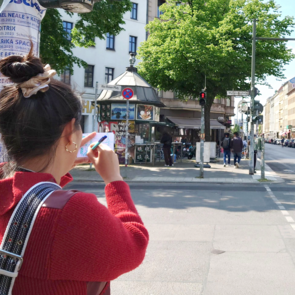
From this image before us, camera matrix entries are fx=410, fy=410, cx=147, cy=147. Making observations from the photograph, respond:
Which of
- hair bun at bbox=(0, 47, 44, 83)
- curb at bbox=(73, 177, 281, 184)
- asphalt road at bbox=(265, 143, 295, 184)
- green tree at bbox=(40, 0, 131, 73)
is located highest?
green tree at bbox=(40, 0, 131, 73)

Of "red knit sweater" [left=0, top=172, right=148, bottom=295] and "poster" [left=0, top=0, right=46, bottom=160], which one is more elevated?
"poster" [left=0, top=0, right=46, bottom=160]

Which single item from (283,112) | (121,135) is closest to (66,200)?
(121,135)

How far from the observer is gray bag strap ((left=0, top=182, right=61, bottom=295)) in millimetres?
1120

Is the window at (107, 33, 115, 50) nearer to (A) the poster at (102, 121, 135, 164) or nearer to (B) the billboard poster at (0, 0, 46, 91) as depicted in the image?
(A) the poster at (102, 121, 135, 164)

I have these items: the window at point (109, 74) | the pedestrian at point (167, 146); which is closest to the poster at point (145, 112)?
the pedestrian at point (167, 146)

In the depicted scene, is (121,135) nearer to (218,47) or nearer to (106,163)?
(218,47)

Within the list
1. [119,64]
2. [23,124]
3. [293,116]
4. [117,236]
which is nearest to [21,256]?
[117,236]

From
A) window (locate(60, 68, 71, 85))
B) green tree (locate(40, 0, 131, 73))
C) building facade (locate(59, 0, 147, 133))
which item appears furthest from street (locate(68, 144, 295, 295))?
building facade (locate(59, 0, 147, 133))

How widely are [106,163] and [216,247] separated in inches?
183

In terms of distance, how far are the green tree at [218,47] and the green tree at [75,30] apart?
7.82 meters

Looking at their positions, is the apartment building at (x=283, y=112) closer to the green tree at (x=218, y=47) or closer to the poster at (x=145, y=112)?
the green tree at (x=218, y=47)

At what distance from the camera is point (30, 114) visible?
4.17 feet

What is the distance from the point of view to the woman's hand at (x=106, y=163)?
4.90 feet

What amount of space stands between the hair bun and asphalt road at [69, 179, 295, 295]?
328 cm
